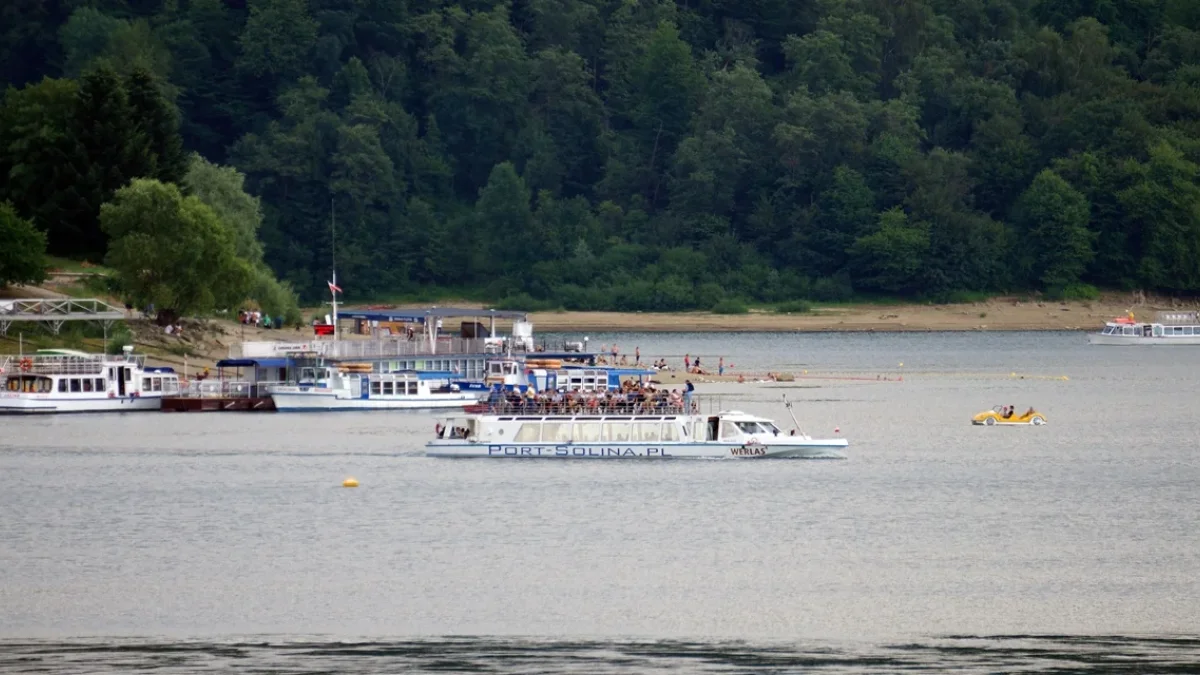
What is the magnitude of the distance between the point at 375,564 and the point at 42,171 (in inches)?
3532

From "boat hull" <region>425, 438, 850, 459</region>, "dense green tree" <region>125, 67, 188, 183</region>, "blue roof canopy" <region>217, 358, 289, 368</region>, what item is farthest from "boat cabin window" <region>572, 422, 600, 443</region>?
"dense green tree" <region>125, 67, 188, 183</region>

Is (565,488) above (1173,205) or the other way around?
the other way around

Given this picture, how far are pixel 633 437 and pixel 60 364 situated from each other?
126 feet

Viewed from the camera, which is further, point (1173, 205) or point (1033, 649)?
point (1173, 205)

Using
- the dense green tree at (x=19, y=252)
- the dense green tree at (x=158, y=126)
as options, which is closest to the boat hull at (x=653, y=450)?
the dense green tree at (x=19, y=252)

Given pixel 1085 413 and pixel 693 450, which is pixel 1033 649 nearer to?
pixel 693 450

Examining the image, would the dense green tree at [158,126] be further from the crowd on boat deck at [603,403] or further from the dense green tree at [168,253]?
the crowd on boat deck at [603,403]

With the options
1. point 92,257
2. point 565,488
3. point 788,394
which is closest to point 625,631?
point 565,488

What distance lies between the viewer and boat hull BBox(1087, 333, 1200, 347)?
7032 inches

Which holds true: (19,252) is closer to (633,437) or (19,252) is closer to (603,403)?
(603,403)

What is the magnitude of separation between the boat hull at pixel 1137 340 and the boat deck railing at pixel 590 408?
103120mm

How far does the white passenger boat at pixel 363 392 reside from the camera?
4299 inches

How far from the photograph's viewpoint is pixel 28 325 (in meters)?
119

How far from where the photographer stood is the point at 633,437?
264ft
